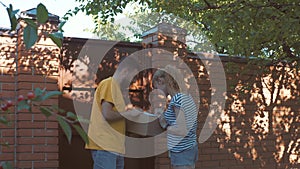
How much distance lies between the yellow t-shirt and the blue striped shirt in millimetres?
488

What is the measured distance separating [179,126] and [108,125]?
0.62m

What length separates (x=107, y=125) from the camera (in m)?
3.72

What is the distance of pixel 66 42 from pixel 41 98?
3.99 metres

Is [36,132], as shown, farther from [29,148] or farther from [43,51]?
[43,51]

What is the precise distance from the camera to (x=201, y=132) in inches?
234

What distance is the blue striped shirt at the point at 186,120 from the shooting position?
157 inches

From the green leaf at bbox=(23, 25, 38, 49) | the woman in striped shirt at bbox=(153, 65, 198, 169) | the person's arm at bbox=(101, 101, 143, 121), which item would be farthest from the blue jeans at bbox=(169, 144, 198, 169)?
the green leaf at bbox=(23, 25, 38, 49)

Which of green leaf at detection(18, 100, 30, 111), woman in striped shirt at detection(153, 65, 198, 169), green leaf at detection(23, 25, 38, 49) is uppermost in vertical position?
green leaf at detection(23, 25, 38, 49)

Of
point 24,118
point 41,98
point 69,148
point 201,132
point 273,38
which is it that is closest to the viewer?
point 41,98

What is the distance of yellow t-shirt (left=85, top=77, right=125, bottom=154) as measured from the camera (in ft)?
12.1

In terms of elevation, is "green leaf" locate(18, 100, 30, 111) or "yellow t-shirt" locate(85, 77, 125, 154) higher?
"green leaf" locate(18, 100, 30, 111)

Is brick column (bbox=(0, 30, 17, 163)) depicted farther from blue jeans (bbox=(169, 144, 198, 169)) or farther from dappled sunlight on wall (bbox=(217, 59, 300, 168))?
dappled sunlight on wall (bbox=(217, 59, 300, 168))

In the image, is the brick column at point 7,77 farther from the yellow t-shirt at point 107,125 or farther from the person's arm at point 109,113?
the person's arm at point 109,113

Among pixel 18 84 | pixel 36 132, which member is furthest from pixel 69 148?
pixel 18 84
